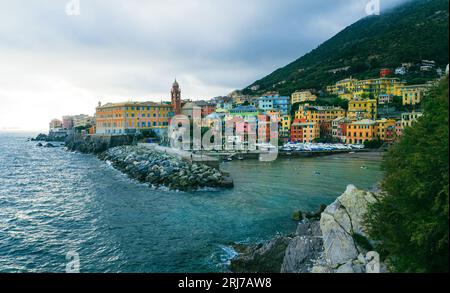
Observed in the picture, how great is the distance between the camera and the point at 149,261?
1223cm

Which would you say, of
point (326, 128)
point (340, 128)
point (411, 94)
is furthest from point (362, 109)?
point (411, 94)

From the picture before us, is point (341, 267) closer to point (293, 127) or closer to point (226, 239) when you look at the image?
point (226, 239)

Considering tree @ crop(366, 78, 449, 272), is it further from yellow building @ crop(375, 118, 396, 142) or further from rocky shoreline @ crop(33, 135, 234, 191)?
yellow building @ crop(375, 118, 396, 142)

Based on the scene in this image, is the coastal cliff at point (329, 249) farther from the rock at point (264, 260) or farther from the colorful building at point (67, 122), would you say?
the colorful building at point (67, 122)

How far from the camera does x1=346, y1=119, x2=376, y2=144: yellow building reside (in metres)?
57.8

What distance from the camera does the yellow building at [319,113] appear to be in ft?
225

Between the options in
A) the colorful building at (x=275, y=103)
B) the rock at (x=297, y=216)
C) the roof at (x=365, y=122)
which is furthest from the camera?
the colorful building at (x=275, y=103)

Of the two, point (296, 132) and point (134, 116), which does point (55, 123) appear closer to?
point (134, 116)

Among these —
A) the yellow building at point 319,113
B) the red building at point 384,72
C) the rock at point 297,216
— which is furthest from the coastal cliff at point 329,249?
the red building at point 384,72

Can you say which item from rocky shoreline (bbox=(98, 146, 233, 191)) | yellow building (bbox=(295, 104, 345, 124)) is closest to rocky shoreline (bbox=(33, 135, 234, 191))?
rocky shoreline (bbox=(98, 146, 233, 191))

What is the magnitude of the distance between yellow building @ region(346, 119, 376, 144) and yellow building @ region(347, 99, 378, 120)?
5.16 m

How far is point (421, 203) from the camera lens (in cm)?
658

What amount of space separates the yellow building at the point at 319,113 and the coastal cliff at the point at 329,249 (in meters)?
59.3
